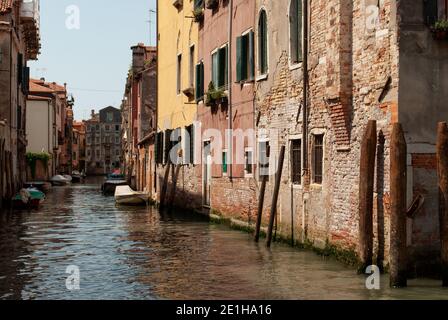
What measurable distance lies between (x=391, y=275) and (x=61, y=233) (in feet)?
31.2

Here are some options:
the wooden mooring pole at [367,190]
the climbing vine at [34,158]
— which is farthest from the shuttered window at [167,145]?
the climbing vine at [34,158]

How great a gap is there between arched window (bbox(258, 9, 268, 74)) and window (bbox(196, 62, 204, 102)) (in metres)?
5.08

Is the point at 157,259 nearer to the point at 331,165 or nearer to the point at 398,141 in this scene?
the point at 331,165

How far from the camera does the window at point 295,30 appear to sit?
12344mm

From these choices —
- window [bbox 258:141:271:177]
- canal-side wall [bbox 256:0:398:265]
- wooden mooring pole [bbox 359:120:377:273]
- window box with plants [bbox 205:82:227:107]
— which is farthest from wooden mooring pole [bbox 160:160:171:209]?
wooden mooring pole [bbox 359:120:377:273]

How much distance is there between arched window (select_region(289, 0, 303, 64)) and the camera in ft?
40.5

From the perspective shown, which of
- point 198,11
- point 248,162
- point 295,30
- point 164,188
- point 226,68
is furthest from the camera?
point 164,188

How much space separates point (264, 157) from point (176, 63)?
9.71m

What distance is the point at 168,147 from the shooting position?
2427 centimetres

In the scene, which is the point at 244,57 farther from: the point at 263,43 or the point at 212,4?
the point at 212,4

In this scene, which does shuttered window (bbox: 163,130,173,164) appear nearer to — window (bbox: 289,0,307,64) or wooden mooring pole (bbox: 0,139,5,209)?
wooden mooring pole (bbox: 0,139,5,209)

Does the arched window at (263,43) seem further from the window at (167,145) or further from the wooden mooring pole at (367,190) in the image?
the window at (167,145)

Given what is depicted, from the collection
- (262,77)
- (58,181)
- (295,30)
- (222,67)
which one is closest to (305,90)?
(295,30)

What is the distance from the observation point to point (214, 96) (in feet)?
56.8
